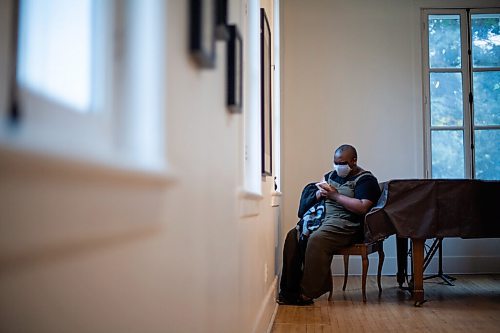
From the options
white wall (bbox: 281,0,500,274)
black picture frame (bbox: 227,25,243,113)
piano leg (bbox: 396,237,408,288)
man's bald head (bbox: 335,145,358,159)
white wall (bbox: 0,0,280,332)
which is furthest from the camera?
white wall (bbox: 281,0,500,274)

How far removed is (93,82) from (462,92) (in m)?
5.50

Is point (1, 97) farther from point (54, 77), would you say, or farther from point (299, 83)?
point (299, 83)

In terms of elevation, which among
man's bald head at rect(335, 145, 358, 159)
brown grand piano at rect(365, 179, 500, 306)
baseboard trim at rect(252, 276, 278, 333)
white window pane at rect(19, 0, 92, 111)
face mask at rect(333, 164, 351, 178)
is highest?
man's bald head at rect(335, 145, 358, 159)

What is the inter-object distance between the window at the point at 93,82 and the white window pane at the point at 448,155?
204 inches

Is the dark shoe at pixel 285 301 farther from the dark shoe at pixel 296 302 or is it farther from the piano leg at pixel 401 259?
the piano leg at pixel 401 259

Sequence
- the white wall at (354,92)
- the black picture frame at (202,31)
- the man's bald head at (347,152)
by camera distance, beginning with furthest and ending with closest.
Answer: the white wall at (354,92) → the man's bald head at (347,152) → the black picture frame at (202,31)

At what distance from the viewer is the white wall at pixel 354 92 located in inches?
223

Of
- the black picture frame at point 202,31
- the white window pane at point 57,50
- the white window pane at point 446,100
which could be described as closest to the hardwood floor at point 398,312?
the white window pane at point 446,100

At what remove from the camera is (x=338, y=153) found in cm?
443

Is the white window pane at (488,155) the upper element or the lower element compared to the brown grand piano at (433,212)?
upper

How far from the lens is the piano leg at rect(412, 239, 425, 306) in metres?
3.89

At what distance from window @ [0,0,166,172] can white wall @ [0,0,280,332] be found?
0.12ft

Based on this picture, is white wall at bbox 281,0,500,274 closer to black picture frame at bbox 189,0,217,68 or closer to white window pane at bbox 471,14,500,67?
white window pane at bbox 471,14,500,67

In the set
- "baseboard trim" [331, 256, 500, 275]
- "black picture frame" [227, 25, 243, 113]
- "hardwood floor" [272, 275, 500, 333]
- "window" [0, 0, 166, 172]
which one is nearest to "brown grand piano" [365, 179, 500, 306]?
"hardwood floor" [272, 275, 500, 333]
